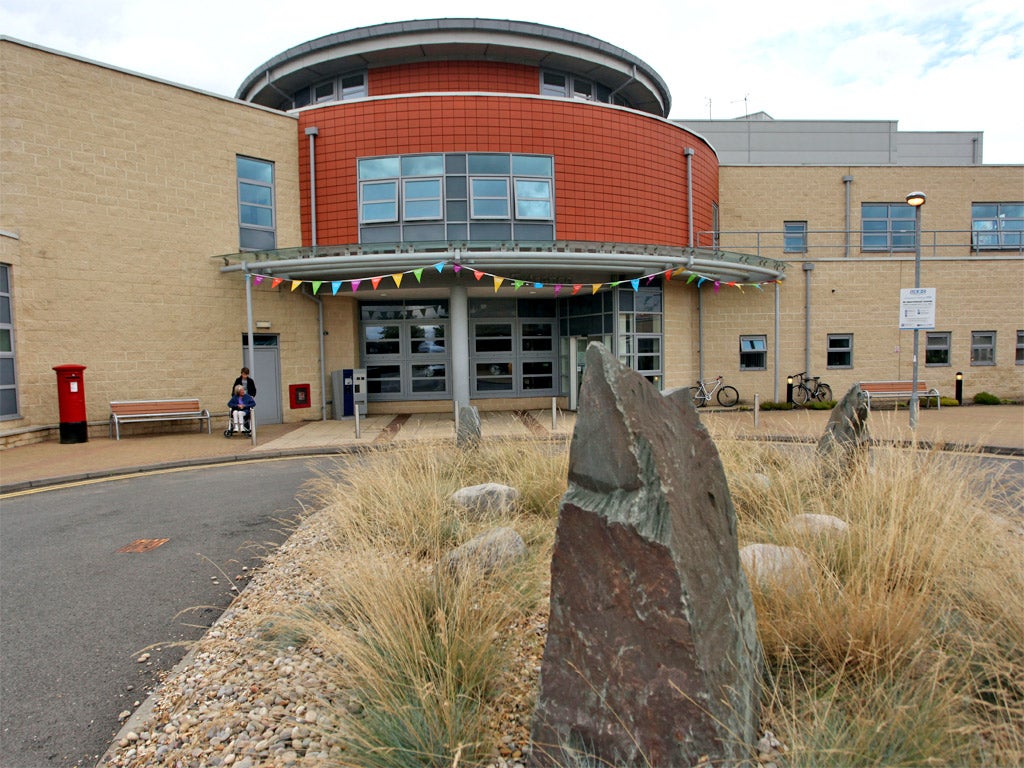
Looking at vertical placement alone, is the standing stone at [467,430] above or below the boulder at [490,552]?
above

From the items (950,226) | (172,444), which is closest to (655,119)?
(950,226)

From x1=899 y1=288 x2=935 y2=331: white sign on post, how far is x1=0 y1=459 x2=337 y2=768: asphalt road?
1305 centimetres

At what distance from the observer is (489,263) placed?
15.0 metres

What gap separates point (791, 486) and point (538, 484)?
2330 mm

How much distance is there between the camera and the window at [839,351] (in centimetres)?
2011

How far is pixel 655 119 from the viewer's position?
18.4 meters

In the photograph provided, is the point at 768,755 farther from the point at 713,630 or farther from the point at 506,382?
the point at 506,382

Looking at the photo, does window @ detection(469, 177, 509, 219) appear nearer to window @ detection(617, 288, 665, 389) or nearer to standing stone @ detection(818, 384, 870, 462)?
window @ detection(617, 288, 665, 389)

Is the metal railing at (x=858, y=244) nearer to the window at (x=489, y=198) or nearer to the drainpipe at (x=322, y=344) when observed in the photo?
the window at (x=489, y=198)

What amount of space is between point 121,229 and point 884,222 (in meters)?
23.7

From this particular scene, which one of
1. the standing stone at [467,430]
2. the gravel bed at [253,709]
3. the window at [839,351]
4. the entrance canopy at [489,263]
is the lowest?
the gravel bed at [253,709]

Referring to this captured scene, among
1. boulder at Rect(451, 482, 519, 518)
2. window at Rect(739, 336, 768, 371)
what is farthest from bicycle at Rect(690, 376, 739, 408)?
boulder at Rect(451, 482, 519, 518)

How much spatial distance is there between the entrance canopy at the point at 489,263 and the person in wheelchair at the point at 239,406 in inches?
111

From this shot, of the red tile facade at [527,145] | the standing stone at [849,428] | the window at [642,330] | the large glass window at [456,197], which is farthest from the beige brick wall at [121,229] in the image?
the standing stone at [849,428]
